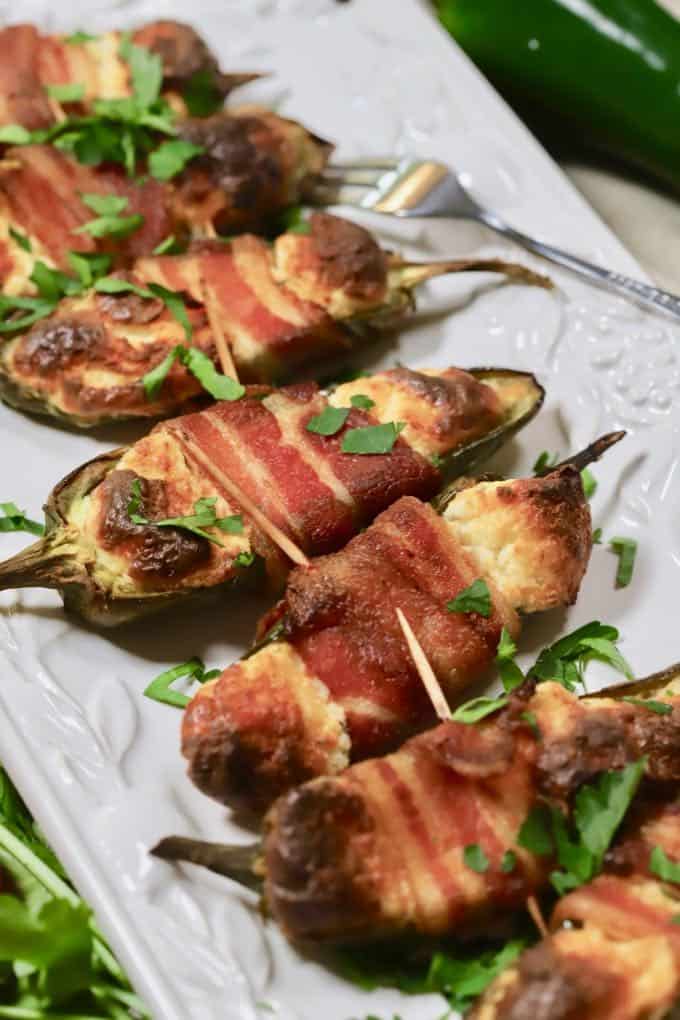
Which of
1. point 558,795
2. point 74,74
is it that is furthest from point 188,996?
point 74,74

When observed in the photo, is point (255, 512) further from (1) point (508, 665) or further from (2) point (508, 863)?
(2) point (508, 863)

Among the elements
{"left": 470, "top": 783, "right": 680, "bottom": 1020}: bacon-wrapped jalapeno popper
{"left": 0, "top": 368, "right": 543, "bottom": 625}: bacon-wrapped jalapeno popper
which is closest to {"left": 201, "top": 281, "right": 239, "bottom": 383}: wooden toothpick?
{"left": 0, "top": 368, "right": 543, "bottom": 625}: bacon-wrapped jalapeno popper

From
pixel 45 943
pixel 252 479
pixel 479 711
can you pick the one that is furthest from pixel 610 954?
pixel 252 479

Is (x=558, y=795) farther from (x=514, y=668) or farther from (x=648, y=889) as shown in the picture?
(x=514, y=668)

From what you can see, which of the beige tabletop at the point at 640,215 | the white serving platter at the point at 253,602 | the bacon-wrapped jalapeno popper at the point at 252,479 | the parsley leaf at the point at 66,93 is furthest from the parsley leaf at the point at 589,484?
the parsley leaf at the point at 66,93

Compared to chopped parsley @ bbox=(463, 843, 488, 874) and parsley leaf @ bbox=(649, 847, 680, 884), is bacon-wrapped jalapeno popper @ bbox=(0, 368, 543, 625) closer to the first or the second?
chopped parsley @ bbox=(463, 843, 488, 874)

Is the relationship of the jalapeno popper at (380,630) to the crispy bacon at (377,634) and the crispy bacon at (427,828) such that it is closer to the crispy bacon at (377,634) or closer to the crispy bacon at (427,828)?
the crispy bacon at (377,634)
